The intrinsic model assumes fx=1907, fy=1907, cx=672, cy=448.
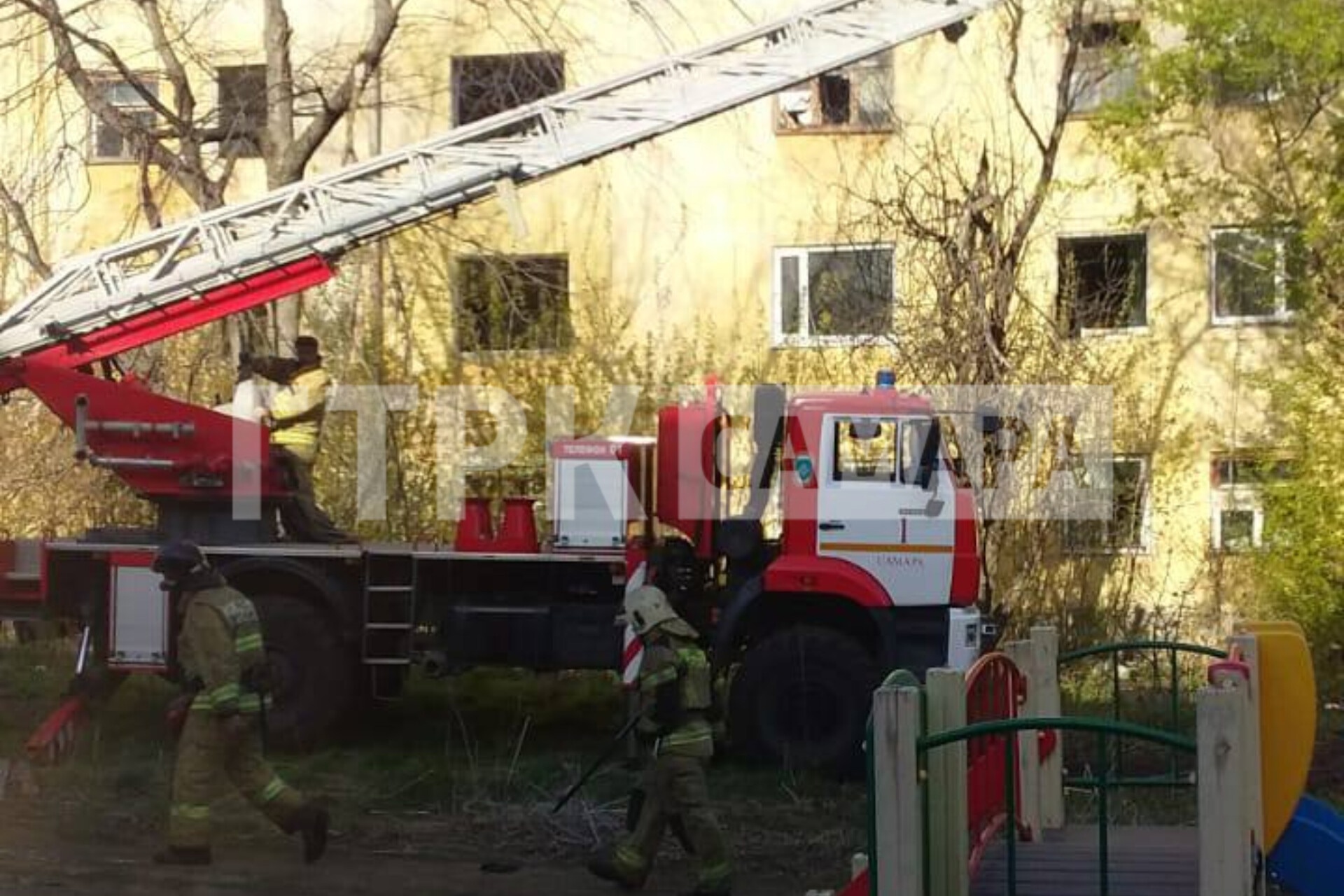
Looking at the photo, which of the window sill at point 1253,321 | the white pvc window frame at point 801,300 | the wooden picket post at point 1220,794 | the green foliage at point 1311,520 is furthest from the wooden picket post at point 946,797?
the window sill at point 1253,321

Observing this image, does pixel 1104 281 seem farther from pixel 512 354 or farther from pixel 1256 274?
pixel 512 354

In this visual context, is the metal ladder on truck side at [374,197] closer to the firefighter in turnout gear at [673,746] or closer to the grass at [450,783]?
the grass at [450,783]

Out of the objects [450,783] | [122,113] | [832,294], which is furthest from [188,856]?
[832,294]

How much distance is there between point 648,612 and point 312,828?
7.09ft

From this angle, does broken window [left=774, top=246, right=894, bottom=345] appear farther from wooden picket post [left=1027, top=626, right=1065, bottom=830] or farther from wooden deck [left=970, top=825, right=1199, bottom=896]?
wooden deck [left=970, top=825, right=1199, bottom=896]

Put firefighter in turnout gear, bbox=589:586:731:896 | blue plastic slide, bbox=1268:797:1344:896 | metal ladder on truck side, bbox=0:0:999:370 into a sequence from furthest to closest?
metal ladder on truck side, bbox=0:0:999:370 < firefighter in turnout gear, bbox=589:586:731:896 < blue plastic slide, bbox=1268:797:1344:896

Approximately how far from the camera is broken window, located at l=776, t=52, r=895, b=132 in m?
20.0

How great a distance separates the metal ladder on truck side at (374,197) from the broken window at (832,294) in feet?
17.2

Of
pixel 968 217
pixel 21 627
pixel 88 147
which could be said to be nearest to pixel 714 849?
pixel 21 627

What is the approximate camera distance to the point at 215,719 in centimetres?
949

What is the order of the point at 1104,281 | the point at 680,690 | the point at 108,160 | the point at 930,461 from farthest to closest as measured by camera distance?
the point at 108,160 → the point at 1104,281 → the point at 930,461 → the point at 680,690

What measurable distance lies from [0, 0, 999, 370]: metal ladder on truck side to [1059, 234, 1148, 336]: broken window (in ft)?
20.1

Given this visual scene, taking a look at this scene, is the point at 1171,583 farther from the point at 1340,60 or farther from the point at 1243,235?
the point at 1340,60

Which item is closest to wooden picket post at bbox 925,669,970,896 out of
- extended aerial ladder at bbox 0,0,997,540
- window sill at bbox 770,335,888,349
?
extended aerial ladder at bbox 0,0,997,540
